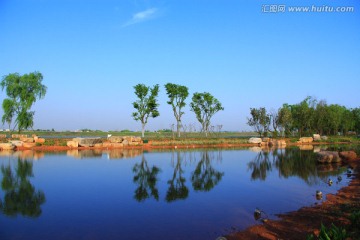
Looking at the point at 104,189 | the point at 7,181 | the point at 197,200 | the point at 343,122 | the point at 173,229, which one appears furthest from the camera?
the point at 343,122

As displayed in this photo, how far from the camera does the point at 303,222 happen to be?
28.4 feet

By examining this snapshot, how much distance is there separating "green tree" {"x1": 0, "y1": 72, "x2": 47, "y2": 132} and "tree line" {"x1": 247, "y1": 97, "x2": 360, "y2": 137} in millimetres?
40036

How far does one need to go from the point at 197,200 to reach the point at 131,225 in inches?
153

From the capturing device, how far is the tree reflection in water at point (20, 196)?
1020cm

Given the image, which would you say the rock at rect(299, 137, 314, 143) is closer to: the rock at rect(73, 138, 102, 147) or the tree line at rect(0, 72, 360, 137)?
the tree line at rect(0, 72, 360, 137)

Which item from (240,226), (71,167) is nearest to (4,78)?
(71,167)

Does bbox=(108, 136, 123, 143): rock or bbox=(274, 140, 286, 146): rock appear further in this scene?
bbox=(274, 140, 286, 146): rock

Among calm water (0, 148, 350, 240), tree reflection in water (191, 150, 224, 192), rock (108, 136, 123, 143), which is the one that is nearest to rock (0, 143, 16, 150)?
rock (108, 136, 123, 143)

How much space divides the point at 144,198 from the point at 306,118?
191ft

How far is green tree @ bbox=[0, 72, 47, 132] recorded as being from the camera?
4550 cm

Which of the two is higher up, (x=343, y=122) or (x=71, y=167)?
(x=343, y=122)

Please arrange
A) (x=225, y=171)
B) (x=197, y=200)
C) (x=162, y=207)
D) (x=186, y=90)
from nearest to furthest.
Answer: (x=162, y=207) → (x=197, y=200) → (x=225, y=171) → (x=186, y=90)

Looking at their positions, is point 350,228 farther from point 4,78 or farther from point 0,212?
point 4,78

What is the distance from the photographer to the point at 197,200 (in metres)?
12.0
